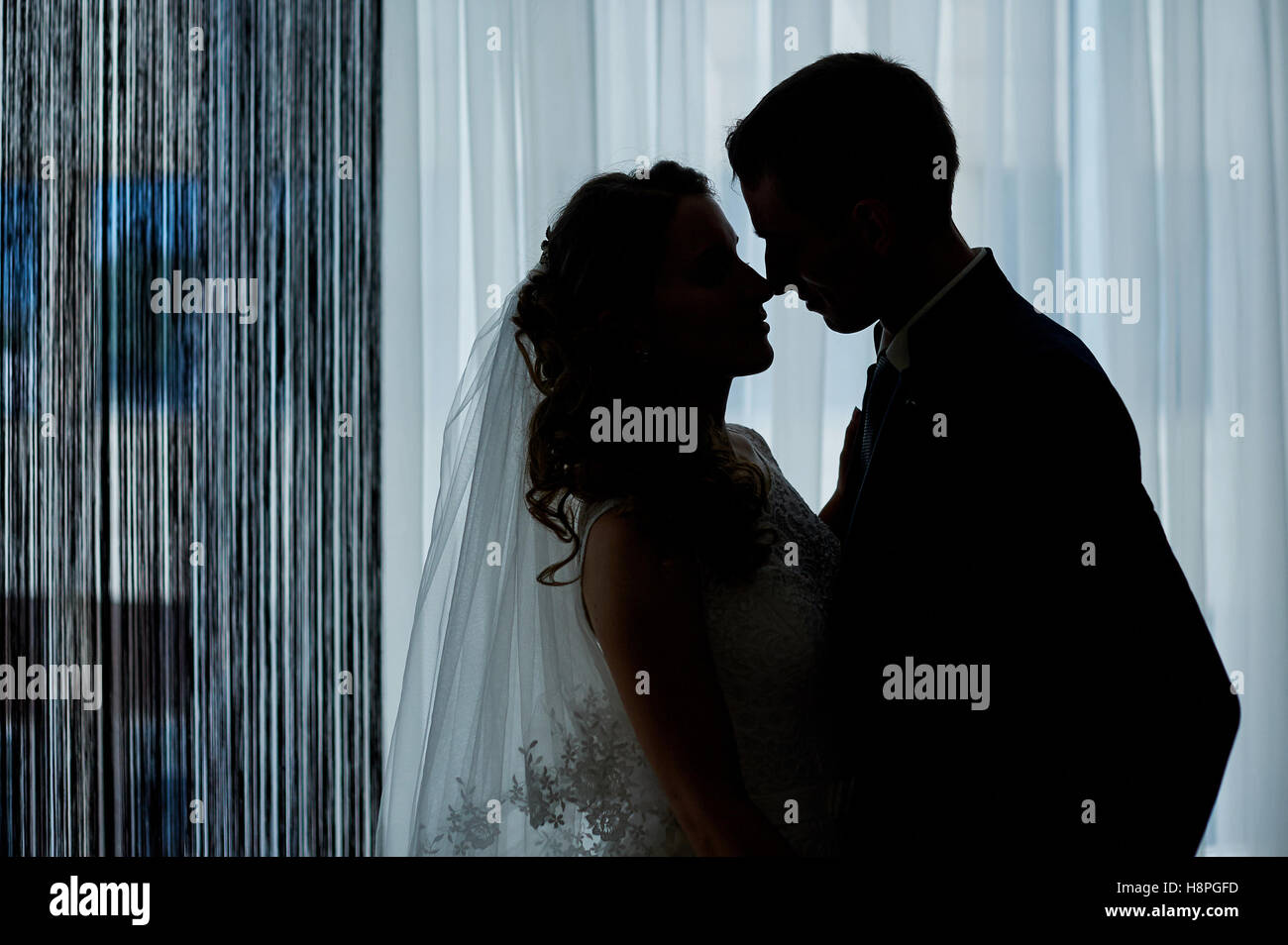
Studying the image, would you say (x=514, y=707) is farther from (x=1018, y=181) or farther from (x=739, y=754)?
(x=1018, y=181)

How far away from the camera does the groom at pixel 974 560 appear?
3.32 feet

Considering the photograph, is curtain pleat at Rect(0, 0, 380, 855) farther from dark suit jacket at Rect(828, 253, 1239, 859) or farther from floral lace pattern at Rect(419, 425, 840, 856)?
dark suit jacket at Rect(828, 253, 1239, 859)

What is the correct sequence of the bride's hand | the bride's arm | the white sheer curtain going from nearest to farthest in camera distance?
the bride's arm
the bride's hand
the white sheer curtain

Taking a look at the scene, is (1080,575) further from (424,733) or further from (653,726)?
(424,733)

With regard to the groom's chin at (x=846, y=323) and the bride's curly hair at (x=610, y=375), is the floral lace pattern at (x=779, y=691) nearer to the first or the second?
the bride's curly hair at (x=610, y=375)

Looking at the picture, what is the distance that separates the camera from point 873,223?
3.71 feet

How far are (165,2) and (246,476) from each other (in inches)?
39.7

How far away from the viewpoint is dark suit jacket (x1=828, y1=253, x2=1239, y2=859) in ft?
3.31

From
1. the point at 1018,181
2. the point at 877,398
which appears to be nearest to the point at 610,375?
the point at 877,398

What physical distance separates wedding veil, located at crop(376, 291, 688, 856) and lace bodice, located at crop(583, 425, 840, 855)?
135 mm

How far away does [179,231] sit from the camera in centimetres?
181

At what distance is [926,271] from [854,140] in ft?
0.64

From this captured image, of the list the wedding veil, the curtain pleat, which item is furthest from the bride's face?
the curtain pleat
